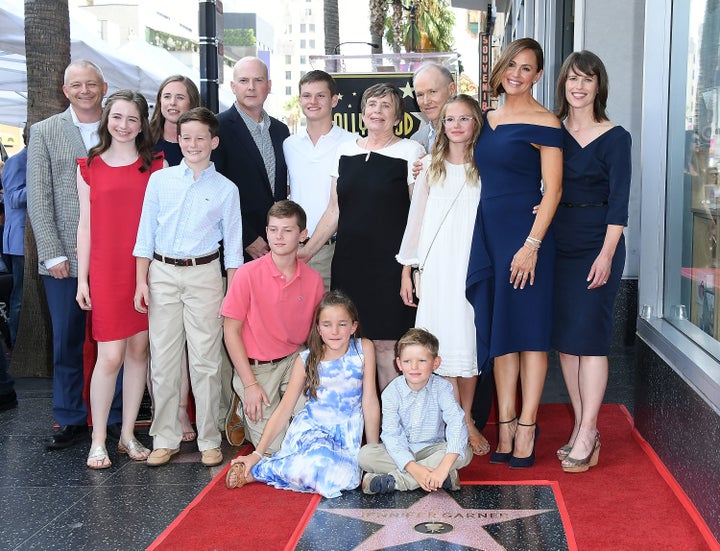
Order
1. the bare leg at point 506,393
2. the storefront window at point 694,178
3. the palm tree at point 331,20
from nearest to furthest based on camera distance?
the storefront window at point 694,178, the bare leg at point 506,393, the palm tree at point 331,20

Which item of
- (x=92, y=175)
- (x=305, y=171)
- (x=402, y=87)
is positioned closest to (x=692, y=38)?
(x=305, y=171)

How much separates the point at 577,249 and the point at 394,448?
1360 mm

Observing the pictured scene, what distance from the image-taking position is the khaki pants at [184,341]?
4.87 metres

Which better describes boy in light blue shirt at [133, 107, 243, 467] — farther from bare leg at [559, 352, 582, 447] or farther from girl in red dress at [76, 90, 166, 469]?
bare leg at [559, 352, 582, 447]

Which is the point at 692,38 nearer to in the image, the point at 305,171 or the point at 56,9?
the point at 305,171

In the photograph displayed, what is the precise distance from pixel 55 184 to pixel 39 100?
8.30 feet

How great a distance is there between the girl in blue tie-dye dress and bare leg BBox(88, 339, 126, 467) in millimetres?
917

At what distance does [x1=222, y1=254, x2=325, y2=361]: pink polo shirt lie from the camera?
193 inches

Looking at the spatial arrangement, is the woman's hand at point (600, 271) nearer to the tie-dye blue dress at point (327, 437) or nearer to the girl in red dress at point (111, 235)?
the tie-dye blue dress at point (327, 437)

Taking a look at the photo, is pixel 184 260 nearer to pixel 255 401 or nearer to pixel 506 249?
pixel 255 401

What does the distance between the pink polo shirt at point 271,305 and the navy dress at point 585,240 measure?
1344 millimetres

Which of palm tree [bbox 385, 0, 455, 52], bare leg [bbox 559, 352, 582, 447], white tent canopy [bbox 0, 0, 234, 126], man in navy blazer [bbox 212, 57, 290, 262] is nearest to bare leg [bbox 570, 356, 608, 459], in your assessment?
bare leg [bbox 559, 352, 582, 447]

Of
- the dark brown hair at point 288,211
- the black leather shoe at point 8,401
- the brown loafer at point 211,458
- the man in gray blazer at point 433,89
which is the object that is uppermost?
the man in gray blazer at point 433,89

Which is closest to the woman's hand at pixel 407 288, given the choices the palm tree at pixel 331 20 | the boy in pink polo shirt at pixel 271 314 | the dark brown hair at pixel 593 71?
the boy in pink polo shirt at pixel 271 314
